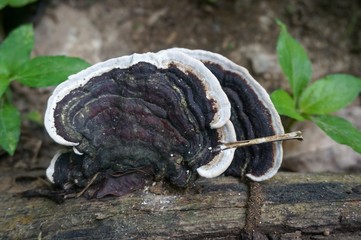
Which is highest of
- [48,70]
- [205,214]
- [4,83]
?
[48,70]

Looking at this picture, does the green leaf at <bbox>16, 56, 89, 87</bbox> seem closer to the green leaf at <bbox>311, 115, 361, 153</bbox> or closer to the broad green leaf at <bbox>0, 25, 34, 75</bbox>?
the broad green leaf at <bbox>0, 25, 34, 75</bbox>

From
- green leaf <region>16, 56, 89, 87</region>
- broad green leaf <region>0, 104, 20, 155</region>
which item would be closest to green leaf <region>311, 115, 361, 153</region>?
green leaf <region>16, 56, 89, 87</region>

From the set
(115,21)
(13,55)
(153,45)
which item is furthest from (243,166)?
(115,21)

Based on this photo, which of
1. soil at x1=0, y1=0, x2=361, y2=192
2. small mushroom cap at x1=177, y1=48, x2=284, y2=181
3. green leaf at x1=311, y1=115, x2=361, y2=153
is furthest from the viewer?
soil at x1=0, y1=0, x2=361, y2=192

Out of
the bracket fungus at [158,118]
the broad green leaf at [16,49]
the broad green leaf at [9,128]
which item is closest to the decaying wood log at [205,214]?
the bracket fungus at [158,118]

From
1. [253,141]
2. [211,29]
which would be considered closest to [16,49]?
[253,141]

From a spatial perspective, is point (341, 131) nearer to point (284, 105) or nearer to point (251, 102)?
point (284, 105)
